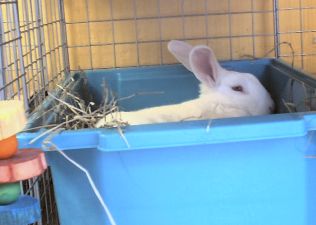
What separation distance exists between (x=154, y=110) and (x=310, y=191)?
1.49 feet

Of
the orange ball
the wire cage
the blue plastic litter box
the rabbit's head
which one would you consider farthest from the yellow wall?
the orange ball

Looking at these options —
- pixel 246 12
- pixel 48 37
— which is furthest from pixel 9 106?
pixel 246 12

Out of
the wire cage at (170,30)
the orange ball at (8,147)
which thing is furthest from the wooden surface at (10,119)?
the wire cage at (170,30)

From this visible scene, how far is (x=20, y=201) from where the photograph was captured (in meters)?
0.70

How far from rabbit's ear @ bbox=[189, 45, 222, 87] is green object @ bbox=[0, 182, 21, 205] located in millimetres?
698

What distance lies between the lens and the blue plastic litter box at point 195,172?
2.63 feet

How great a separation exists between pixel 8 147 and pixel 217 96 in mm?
760

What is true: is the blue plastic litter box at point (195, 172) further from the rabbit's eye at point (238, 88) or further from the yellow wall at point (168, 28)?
the yellow wall at point (168, 28)

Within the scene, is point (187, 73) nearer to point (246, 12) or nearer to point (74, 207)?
point (246, 12)

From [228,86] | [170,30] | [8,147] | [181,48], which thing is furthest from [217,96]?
[8,147]

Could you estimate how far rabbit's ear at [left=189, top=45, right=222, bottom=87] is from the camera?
1.28 meters

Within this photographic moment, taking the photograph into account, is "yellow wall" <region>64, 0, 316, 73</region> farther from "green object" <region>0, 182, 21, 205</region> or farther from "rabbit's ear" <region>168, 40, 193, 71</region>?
"green object" <region>0, 182, 21, 205</region>

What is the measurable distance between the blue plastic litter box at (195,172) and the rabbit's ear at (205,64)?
453mm

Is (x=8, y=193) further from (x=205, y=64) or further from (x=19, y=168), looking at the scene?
(x=205, y=64)
